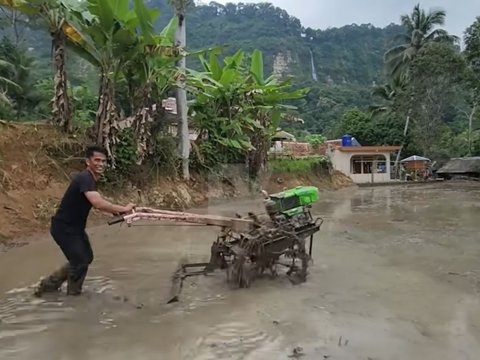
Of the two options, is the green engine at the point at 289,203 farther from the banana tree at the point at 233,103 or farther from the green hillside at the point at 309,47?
the green hillside at the point at 309,47

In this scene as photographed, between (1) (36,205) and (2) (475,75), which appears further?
(2) (475,75)

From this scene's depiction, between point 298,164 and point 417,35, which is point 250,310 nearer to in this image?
point 298,164

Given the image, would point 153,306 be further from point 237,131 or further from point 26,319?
point 237,131

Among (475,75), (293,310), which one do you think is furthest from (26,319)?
(475,75)

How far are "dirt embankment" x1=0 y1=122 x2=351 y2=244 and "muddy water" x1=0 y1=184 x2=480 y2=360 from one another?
37.7 inches

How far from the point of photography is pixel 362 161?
35.5 m

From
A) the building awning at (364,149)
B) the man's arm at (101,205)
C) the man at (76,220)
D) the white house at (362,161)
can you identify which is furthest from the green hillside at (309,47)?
the man's arm at (101,205)

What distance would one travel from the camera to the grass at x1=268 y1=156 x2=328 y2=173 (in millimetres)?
23775

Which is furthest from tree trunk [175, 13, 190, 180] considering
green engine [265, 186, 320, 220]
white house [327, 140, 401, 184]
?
white house [327, 140, 401, 184]

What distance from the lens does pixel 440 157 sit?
39781 millimetres

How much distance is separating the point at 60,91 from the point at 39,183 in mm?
2447

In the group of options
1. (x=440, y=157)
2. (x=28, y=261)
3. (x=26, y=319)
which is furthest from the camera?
(x=440, y=157)

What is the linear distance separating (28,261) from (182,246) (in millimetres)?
2604

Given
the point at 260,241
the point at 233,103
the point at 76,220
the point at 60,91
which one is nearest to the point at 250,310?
the point at 260,241
